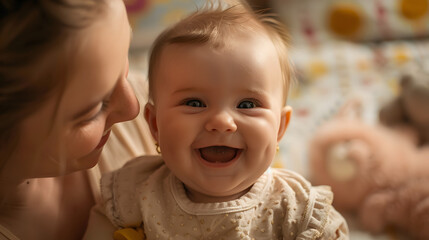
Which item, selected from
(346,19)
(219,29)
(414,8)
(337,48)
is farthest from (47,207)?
(414,8)

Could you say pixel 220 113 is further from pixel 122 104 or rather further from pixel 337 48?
pixel 337 48

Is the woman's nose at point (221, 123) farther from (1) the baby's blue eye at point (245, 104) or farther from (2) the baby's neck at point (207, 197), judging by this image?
(2) the baby's neck at point (207, 197)

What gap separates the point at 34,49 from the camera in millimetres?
629

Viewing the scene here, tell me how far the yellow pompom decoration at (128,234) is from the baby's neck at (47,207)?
6.0 inches

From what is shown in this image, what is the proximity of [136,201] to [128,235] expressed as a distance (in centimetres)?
7

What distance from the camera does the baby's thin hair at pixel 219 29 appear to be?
799 mm

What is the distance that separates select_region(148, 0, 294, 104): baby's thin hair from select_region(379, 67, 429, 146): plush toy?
0.79m

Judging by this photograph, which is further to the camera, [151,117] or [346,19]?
[346,19]

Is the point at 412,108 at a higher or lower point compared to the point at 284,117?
lower

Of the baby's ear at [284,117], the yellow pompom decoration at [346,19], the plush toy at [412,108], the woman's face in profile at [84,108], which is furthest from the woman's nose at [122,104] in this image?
the yellow pompom decoration at [346,19]

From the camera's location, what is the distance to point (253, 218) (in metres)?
0.82

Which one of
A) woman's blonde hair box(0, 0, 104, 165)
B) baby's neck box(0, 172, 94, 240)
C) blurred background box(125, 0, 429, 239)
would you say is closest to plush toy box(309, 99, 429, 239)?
blurred background box(125, 0, 429, 239)

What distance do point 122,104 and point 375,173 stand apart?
886mm

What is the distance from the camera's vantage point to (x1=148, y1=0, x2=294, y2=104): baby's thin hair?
2.62 ft
